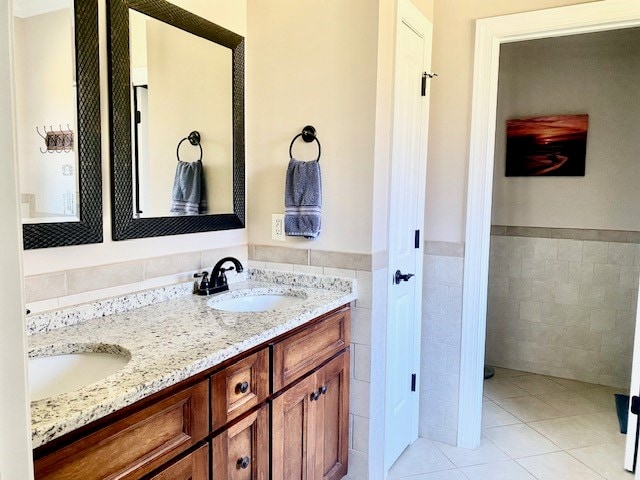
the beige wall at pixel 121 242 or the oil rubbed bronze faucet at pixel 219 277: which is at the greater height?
the beige wall at pixel 121 242

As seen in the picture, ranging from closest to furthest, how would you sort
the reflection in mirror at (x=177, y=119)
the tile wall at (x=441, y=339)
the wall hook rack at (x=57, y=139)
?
the wall hook rack at (x=57, y=139), the reflection in mirror at (x=177, y=119), the tile wall at (x=441, y=339)

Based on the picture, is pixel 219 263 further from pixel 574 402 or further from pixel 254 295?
pixel 574 402

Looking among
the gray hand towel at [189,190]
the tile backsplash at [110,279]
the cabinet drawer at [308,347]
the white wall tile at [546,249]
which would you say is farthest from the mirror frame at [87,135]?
the white wall tile at [546,249]

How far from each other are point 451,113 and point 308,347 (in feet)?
4.84

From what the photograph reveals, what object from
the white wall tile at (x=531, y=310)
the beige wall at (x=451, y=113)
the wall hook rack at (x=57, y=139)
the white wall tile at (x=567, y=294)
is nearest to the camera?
the wall hook rack at (x=57, y=139)

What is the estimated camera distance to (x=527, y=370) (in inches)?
140

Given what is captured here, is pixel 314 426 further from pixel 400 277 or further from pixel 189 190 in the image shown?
pixel 189 190

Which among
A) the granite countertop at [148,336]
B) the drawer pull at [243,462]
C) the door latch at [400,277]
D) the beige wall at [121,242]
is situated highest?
the beige wall at [121,242]

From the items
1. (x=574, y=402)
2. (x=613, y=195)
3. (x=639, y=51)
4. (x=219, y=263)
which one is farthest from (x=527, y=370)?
(x=219, y=263)

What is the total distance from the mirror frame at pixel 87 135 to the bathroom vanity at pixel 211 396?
28 centimetres

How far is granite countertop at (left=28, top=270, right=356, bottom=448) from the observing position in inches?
36.4

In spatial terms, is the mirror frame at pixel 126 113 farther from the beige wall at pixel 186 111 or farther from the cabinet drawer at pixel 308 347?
the cabinet drawer at pixel 308 347

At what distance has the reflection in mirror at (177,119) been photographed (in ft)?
5.43

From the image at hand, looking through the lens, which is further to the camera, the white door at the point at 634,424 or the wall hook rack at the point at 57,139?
the white door at the point at 634,424
